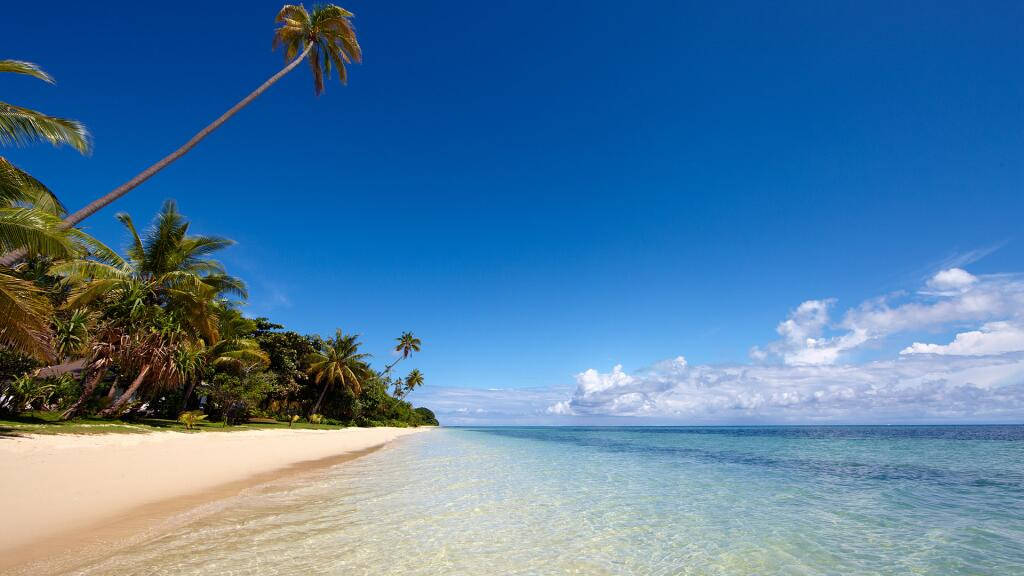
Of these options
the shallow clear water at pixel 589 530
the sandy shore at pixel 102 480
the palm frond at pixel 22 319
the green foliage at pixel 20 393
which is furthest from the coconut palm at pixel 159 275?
the shallow clear water at pixel 589 530

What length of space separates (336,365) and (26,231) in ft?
124

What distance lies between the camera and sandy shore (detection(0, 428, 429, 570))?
588cm

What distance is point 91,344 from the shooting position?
18469mm

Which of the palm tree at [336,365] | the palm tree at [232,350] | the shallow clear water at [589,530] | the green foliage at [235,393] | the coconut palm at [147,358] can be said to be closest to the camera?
the shallow clear water at [589,530]

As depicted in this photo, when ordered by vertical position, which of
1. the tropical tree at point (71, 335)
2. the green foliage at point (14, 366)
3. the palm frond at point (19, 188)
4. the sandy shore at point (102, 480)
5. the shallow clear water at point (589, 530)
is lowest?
the shallow clear water at point (589, 530)

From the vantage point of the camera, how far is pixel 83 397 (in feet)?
58.4

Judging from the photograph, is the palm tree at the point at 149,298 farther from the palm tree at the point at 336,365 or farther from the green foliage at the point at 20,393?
the palm tree at the point at 336,365

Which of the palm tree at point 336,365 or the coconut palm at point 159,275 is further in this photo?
the palm tree at point 336,365

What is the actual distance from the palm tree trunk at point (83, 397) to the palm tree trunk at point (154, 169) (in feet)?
29.8

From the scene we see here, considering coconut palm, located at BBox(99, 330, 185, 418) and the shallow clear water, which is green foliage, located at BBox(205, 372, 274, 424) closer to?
coconut palm, located at BBox(99, 330, 185, 418)

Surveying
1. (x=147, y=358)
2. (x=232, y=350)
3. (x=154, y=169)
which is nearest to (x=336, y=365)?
(x=232, y=350)

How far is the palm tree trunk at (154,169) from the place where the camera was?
428 inches

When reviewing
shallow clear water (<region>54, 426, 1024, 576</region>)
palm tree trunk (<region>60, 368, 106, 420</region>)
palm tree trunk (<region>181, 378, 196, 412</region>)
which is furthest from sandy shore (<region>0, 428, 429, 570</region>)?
palm tree trunk (<region>181, 378, 196, 412</region>)

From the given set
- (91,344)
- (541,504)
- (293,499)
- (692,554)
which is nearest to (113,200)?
(293,499)
